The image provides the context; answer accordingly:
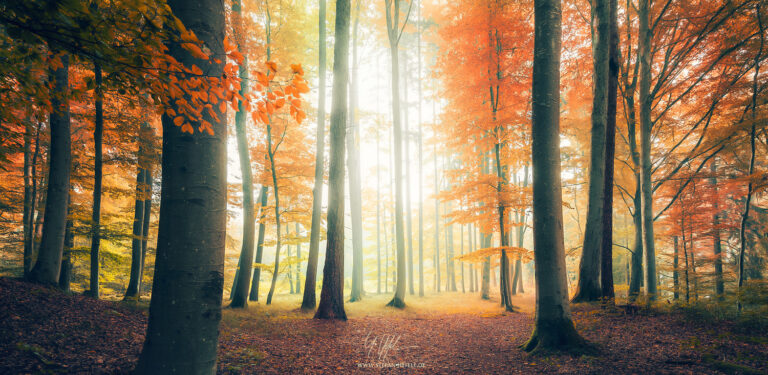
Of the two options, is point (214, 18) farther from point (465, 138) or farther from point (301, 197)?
point (301, 197)

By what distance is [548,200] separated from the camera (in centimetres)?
441

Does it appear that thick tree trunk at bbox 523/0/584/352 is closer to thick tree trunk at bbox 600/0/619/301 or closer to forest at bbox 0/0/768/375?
forest at bbox 0/0/768/375

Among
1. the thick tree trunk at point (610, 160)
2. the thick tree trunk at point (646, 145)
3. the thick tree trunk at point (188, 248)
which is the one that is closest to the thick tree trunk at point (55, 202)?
the thick tree trunk at point (188, 248)

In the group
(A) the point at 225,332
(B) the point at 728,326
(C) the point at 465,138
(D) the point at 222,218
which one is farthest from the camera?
(C) the point at 465,138

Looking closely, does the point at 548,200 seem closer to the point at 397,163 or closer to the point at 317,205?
the point at 317,205

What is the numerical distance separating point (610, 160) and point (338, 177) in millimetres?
6635

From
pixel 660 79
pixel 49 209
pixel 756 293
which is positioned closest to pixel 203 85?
pixel 49 209

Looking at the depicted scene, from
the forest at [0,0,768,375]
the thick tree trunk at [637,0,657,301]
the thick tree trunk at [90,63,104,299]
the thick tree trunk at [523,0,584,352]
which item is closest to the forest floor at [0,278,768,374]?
the forest at [0,0,768,375]

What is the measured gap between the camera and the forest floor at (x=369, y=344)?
11.4ft

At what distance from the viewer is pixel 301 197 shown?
508 inches

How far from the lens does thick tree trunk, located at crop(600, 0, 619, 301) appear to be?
21.8 feet

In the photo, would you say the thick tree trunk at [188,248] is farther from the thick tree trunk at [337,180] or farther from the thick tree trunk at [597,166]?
the thick tree trunk at [597,166]

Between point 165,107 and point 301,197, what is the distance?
11.3 meters

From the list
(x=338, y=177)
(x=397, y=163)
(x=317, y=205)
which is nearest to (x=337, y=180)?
(x=338, y=177)
